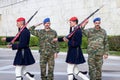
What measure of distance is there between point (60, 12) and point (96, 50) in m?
19.1

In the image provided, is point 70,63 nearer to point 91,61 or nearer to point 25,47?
point 91,61

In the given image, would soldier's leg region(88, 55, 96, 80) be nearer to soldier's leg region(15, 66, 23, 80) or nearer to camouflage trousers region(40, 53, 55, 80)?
camouflage trousers region(40, 53, 55, 80)

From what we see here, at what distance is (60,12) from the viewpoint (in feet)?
93.5

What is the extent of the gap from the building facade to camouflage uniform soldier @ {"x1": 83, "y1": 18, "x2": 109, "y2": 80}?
49.9 ft

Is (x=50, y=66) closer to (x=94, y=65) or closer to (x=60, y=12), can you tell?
(x=94, y=65)

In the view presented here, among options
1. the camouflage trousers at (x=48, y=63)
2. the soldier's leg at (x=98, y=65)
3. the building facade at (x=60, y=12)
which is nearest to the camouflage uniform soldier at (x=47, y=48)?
the camouflage trousers at (x=48, y=63)

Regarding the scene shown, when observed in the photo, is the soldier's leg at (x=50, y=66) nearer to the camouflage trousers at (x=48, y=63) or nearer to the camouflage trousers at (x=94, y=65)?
the camouflage trousers at (x=48, y=63)

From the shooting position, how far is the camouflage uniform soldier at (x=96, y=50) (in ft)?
31.2

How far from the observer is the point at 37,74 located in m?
12.8

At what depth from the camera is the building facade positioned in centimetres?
2489

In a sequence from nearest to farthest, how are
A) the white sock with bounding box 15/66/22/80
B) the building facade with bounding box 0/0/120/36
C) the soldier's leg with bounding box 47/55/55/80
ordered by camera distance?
the white sock with bounding box 15/66/22/80 → the soldier's leg with bounding box 47/55/55/80 → the building facade with bounding box 0/0/120/36

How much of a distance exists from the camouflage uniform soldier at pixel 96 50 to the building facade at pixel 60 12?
1521 centimetres

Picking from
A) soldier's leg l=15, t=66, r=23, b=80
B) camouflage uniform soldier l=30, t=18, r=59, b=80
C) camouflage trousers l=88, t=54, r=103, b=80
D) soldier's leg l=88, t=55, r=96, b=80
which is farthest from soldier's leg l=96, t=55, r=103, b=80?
soldier's leg l=15, t=66, r=23, b=80

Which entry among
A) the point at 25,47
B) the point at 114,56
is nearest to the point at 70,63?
the point at 25,47
